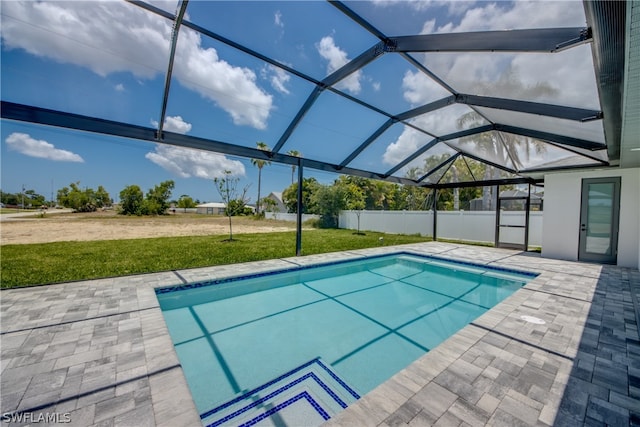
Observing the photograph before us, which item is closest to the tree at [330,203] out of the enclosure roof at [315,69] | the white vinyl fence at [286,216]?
the white vinyl fence at [286,216]

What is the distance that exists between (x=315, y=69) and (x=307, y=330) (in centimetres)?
423

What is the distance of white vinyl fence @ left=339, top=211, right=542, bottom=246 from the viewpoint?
415 inches

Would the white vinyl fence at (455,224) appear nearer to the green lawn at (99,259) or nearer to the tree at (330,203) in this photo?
the tree at (330,203)

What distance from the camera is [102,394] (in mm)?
1981

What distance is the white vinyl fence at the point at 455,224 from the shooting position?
10.5 metres

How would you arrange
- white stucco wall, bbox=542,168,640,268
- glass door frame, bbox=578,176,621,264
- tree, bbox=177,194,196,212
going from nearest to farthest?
white stucco wall, bbox=542,168,640,268 < glass door frame, bbox=578,176,621,264 < tree, bbox=177,194,196,212

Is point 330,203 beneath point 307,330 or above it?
above

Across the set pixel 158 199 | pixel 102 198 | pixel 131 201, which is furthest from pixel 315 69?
pixel 158 199

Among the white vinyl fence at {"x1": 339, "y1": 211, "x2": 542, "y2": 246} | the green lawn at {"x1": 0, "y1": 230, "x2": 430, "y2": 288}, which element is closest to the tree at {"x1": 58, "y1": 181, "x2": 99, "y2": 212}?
the green lawn at {"x1": 0, "y1": 230, "x2": 430, "y2": 288}

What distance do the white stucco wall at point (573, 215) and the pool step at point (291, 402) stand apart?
8.83 m

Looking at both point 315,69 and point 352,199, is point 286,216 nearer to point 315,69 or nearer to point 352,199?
point 352,199

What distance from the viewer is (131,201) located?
878 inches

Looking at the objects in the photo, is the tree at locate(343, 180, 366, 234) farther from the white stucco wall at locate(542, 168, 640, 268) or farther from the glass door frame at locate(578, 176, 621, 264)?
the glass door frame at locate(578, 176, 621, 264)

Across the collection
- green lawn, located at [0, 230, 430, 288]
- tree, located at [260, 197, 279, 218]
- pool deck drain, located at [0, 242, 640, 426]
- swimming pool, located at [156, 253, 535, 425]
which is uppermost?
tree, located at [260, 197, 279, 218]
